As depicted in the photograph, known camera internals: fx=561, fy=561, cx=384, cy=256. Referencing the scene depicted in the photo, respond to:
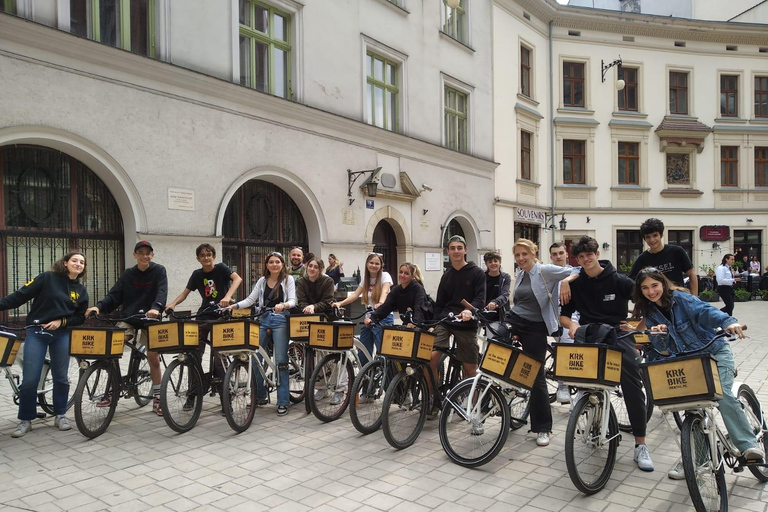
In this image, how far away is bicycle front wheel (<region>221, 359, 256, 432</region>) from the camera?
5.22 metres

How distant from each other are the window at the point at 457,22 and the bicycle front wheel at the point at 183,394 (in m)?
15.9

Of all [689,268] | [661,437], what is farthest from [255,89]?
[661,437]

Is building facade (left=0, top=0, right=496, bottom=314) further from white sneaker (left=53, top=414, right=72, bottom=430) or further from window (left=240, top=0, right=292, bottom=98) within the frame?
white sneaker (left=53, top=414, right=72, bottom=430)

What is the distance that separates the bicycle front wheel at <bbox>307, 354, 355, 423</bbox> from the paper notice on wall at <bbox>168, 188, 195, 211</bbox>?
601cm

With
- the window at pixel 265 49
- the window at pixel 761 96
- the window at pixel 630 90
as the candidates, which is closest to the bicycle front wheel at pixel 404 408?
the window at pixel 265 49

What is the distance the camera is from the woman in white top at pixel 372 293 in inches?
248

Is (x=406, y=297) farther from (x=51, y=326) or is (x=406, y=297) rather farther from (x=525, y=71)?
(x=525, y=71)

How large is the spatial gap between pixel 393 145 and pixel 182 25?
679 centimetres

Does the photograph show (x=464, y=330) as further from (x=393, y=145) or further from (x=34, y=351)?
(x=393, y=145)

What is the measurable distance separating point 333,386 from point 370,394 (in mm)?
750

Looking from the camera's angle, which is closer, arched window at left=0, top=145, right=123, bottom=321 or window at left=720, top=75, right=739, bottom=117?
arched window at left=0, top=145, right=123, bottom=321

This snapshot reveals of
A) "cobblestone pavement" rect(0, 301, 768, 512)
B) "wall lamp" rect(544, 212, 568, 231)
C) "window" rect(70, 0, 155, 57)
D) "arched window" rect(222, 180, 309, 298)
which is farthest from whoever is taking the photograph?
"wall lamp" rect(544, 212, 568, 231)

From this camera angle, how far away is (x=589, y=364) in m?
4.02

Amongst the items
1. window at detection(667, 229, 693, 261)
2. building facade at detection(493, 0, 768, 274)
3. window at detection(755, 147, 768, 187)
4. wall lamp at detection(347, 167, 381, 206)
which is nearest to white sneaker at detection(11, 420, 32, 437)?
wall lamp at detection(347, 167, 381, 206)
